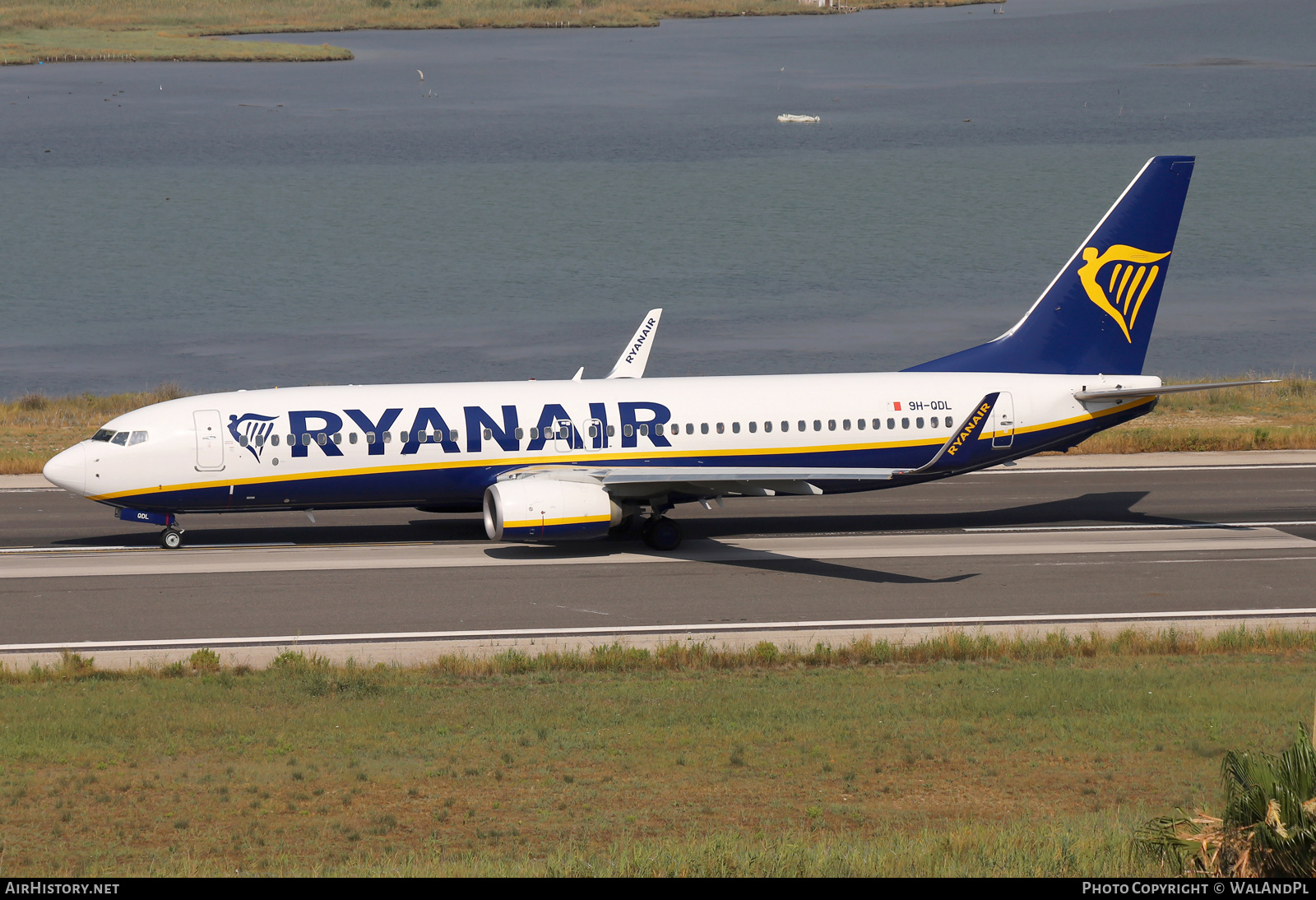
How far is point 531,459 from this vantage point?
3847 cm

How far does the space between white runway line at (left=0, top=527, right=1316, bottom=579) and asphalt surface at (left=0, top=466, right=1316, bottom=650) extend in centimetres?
10

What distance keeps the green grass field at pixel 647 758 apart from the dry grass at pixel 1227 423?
25741 mm

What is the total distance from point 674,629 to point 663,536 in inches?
292

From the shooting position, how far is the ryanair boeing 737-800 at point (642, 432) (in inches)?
1478

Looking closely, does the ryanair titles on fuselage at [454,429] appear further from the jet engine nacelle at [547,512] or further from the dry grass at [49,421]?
the dry grass at [49,421]

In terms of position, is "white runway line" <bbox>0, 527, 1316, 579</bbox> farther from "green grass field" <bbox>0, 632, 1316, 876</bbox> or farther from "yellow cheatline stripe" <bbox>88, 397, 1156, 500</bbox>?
"green grass field" <bbox>0, 632, 1316, 876</bbox>

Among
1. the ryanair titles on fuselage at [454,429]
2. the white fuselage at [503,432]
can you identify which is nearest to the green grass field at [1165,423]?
the white fuselage at [503,432]

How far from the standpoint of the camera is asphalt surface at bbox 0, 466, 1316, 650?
32.1 metres

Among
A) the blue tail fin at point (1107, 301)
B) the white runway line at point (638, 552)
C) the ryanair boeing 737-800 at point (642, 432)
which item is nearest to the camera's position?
the white runway line at point (638, 552)

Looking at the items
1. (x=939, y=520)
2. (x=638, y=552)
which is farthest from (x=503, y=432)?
(x=939, y=520)

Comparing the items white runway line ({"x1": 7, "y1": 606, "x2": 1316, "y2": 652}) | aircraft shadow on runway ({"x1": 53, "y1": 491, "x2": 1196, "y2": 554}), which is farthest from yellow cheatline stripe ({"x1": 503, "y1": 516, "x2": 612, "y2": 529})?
white runway line ({"x1": 7, "y1": 606, "x2": 1316, "y2": 652})

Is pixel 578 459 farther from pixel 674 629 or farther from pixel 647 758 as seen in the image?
pixel 647 758
